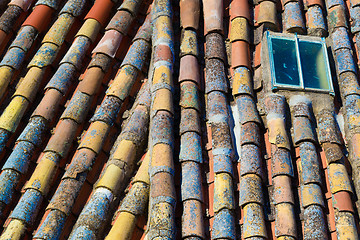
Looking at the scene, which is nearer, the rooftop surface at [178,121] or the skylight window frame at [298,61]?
the rooftop surface at [178,121]

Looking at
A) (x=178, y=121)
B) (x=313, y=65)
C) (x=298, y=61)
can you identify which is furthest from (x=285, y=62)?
(x=178, y=121)

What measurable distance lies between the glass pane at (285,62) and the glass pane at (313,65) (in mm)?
93

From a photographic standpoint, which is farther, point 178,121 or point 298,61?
point 298,61

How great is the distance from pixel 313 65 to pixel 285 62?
1.09 ft

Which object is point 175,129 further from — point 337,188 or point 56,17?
point 56,17

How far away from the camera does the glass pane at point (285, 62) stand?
6.78 meters

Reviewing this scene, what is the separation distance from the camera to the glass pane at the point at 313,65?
22.3 feet

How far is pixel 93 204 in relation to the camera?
232 inches

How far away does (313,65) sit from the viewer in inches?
275

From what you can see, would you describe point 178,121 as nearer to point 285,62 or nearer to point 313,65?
point 285,62

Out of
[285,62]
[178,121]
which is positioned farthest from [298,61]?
[178,121]

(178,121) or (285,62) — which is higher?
(285,62)

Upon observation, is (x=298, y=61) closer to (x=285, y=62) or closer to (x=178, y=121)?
(x=285, y=62)

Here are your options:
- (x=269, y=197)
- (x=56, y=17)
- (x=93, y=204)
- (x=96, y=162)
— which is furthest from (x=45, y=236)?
(x=56, y=17)
